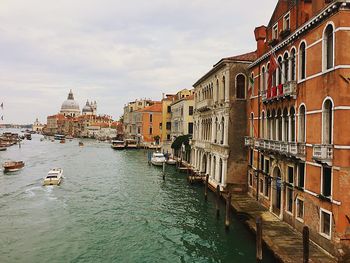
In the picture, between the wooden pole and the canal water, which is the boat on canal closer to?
the canal water

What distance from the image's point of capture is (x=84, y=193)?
2489cm

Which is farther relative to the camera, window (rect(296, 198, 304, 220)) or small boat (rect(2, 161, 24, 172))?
small boat (rect(2, 161, 24, 172))

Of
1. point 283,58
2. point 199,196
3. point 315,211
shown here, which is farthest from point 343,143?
point 199,196

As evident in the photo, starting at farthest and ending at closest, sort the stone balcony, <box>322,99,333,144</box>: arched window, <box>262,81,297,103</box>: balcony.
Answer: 1. <box>262,81,297,103</box>: balcony
2. the stone balcony
3. <box>322,99,333,144</box>: arched window

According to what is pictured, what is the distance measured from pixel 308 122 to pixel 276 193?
15.7 ft

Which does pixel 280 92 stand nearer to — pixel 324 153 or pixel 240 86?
pixel 324 153

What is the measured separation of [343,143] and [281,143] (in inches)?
170

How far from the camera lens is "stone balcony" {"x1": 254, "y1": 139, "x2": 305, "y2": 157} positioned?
526 inches

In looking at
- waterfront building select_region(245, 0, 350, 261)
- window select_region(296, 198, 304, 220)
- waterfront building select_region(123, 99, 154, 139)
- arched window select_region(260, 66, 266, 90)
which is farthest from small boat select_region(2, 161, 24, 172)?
waterfront building select_region(123, 99, 154, 139)

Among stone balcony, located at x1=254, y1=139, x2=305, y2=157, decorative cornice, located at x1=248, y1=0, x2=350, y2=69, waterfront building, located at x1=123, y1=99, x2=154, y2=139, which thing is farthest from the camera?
waterfront building, located at x1=123, y1=99, x2=154, y2=139

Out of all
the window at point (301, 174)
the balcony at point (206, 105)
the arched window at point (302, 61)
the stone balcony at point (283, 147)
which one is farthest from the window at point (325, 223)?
the balcony at point (206, 105)

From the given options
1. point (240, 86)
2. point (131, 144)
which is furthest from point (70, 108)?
point (240, 86)

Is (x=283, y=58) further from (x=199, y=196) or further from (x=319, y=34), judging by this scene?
(x=199, y=196)

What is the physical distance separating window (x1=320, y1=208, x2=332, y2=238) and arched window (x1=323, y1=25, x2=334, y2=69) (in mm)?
4829
